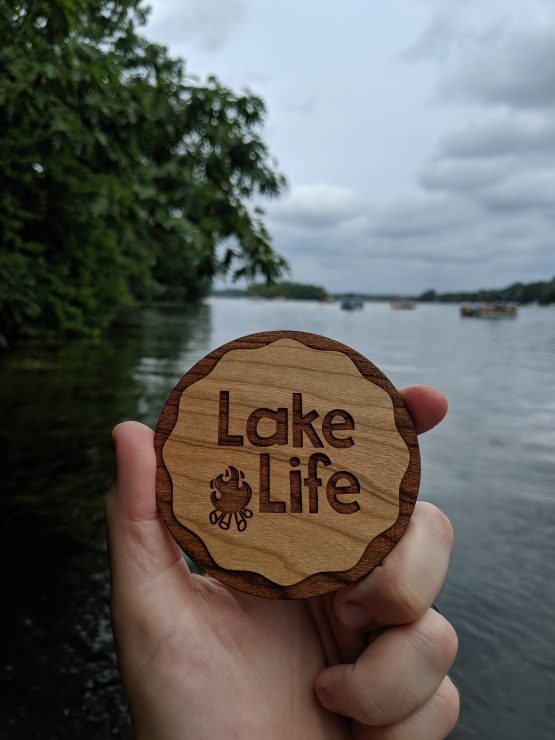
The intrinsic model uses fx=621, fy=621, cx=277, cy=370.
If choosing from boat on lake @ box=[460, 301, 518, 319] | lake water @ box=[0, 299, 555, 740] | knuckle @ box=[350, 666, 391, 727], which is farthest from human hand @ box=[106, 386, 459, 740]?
boat on lake @ box=[460, 301, 518, 319]

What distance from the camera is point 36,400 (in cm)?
1052

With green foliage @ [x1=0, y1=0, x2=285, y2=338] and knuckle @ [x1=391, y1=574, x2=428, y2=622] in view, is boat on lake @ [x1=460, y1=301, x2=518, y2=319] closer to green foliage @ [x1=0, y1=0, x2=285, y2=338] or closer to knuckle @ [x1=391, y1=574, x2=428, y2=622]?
green foliage @ [x1=0, y1=0, x2=285, y2=338]

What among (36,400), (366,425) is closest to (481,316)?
(36,400)

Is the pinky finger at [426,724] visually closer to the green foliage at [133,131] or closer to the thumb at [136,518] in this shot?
the thumb at [136,518]

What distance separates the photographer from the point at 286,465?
4.25 ft

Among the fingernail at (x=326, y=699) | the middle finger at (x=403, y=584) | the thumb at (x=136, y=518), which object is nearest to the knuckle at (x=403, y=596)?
the middle finger at (x=403, y=584)

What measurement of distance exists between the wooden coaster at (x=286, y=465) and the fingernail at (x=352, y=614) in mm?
68

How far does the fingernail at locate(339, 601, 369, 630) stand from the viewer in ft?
4.16

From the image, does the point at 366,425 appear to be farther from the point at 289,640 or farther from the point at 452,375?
the point at 452,375

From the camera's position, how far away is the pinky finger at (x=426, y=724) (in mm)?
1258

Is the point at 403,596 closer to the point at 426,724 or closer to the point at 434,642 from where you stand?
the point at 434,642

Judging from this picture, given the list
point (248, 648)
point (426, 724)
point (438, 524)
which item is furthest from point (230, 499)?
point (426, 724)

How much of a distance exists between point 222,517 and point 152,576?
7.1 inches

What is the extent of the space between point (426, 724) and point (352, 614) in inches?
10.6
